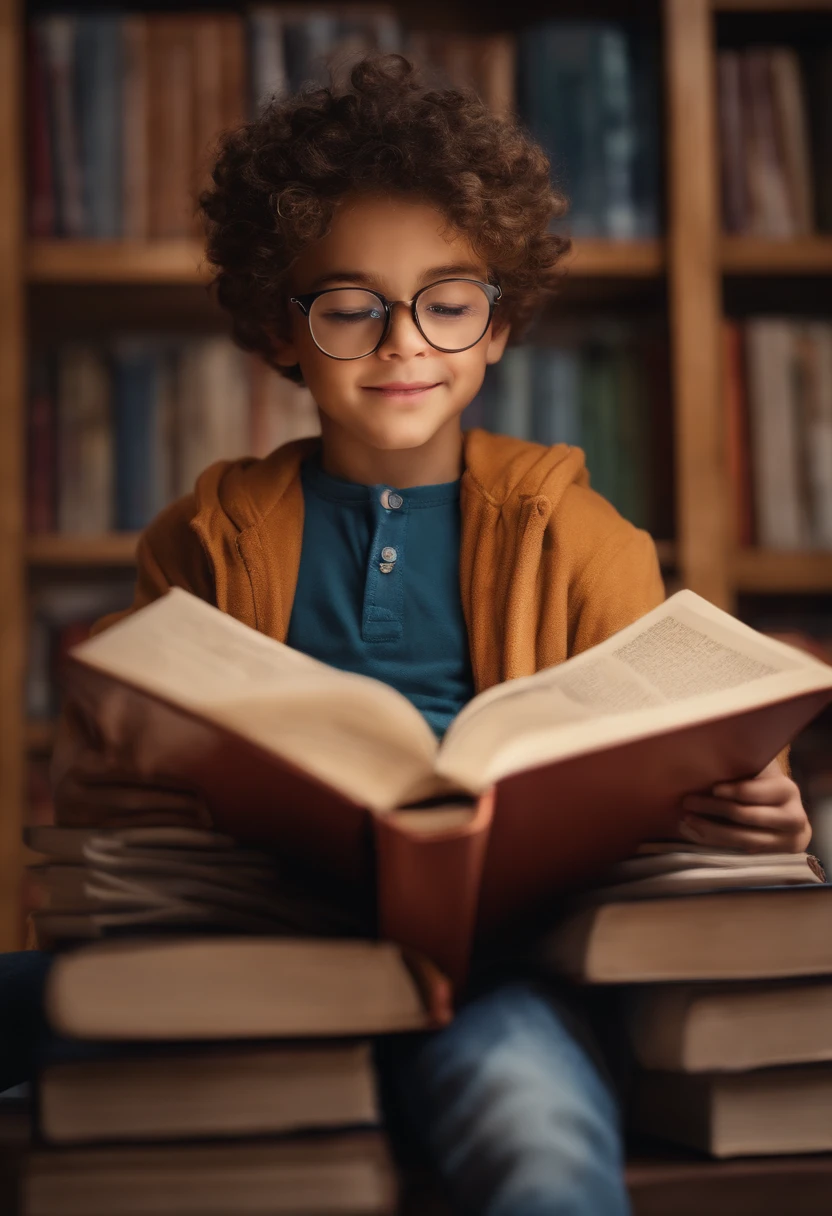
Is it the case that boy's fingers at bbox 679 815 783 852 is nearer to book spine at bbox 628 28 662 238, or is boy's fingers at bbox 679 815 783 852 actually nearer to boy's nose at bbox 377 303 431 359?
boy's nose at bbox 377 303 431 359

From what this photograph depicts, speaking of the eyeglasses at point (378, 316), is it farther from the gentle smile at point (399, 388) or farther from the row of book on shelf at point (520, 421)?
the row of book on shelf at point (520, 421)

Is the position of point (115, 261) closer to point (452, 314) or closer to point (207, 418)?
point (207, 418)

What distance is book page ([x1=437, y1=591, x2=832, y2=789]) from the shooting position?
532mm

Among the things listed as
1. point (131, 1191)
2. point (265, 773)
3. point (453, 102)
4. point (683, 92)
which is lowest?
point (131, 1191)

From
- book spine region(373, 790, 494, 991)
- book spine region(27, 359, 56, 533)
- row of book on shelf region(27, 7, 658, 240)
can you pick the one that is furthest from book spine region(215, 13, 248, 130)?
book spine region(373, 790, 494, 991)

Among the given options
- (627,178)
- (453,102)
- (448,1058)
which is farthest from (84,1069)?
(627,178)

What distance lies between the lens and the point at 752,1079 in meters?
0.56

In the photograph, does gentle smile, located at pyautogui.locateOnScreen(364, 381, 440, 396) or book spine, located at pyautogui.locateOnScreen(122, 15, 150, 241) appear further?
book spine, located at pyautogui.locateOnScreen(122, 15, 150, 241)

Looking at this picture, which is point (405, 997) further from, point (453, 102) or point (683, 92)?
point (683, 92)

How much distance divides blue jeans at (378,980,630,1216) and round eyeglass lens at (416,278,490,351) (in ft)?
1.62

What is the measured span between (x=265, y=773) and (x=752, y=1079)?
0.28m

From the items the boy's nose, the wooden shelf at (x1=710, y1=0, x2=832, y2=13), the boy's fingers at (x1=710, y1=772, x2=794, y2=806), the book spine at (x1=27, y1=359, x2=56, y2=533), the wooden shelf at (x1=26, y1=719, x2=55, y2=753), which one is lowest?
the wooden shelf at (x1=26, y1=719, x2=55, y2=753)

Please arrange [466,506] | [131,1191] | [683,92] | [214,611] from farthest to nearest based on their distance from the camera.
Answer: [683,92]
[466,506]
[214,611]
[131,1191]

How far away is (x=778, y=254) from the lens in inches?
62.2
